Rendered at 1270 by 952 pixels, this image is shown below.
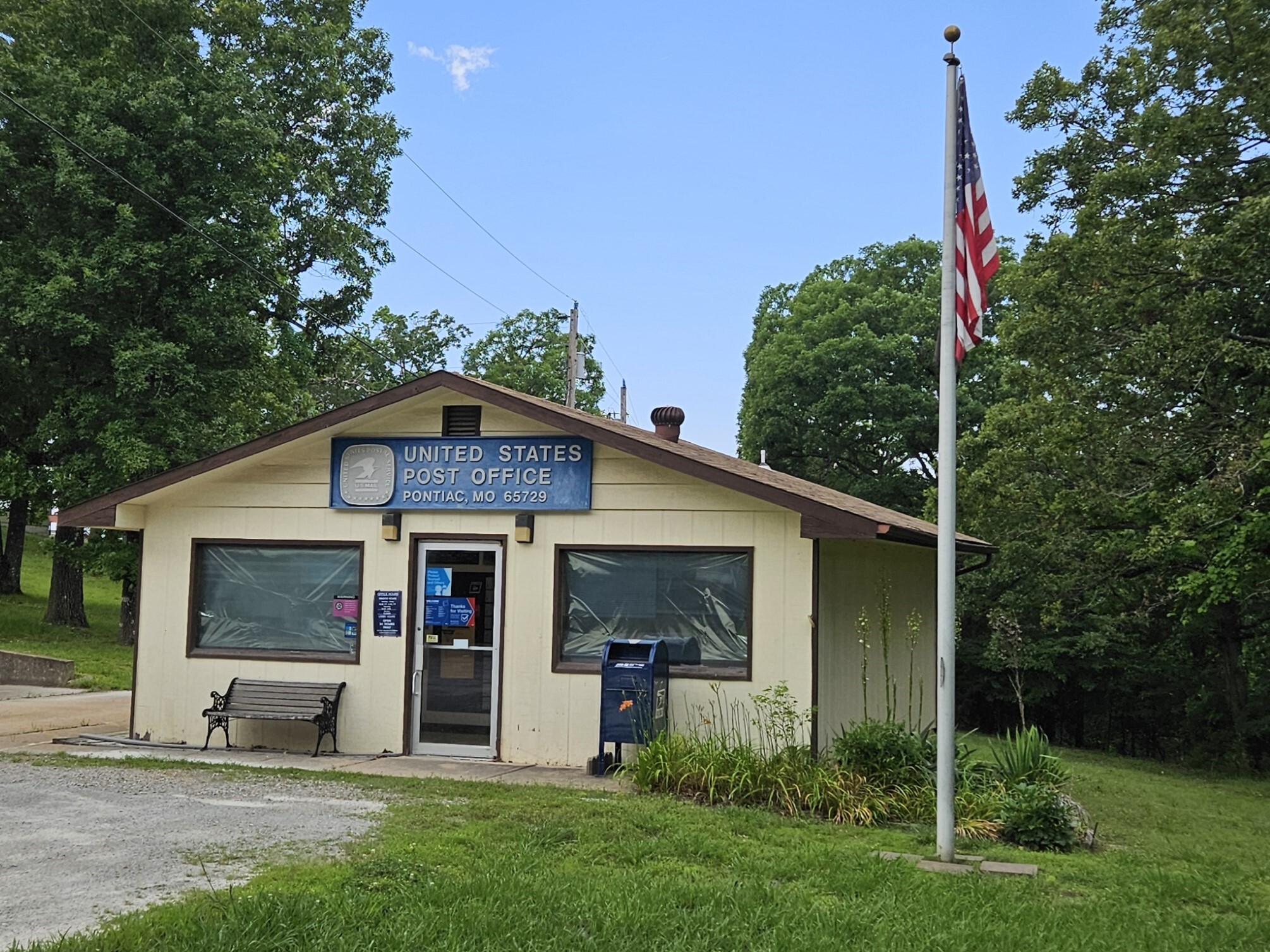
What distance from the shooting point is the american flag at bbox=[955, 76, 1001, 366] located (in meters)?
7.90

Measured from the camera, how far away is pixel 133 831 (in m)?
7.72

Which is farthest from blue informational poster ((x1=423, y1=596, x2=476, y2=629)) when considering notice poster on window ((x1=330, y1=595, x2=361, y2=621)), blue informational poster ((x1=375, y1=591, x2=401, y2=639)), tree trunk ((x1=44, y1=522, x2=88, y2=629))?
tree trunk ((x1=44, y1=522, x2=88, y2=629))

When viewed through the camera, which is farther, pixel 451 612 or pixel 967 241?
pixel 451 612

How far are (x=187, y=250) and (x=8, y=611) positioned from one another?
914 cm

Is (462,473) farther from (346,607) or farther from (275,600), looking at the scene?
(275,600)

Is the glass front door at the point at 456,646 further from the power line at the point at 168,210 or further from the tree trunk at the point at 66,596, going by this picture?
the tree trunk at the point at 66,596

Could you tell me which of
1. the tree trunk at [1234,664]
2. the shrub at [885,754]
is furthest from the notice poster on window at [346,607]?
the tree trunk at [1234,664]

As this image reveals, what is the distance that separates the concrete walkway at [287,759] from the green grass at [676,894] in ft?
4.47

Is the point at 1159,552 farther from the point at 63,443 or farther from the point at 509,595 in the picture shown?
the point at 63,443

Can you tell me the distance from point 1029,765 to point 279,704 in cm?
698

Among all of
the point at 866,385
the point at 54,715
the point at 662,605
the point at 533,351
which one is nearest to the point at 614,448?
the point at 662,605

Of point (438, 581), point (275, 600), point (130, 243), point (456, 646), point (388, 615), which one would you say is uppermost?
point (130, 243)

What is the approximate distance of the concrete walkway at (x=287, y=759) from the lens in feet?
34.8

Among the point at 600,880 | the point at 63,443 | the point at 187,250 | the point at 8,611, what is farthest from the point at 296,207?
the point at 600,880
